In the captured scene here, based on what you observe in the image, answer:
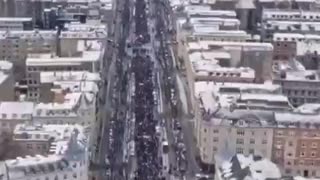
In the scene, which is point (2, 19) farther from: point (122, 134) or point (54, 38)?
point (122, 134)

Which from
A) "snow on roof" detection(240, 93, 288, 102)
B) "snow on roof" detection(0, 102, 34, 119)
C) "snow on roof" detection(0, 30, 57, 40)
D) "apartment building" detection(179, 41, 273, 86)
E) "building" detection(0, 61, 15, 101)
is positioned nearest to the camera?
"snow on roof" detection(0, 102, 34, 119)

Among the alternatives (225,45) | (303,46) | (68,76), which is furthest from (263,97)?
(303,46)

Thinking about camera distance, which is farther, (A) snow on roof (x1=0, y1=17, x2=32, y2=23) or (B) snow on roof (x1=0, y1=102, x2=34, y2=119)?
(A) snow on roof (x1=0, y1=17, x2=32, y2=23)

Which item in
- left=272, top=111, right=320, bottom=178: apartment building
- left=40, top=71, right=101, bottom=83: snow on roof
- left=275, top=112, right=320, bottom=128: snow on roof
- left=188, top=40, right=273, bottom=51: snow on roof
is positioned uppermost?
left=188, top=40, right=273, bottom=51: snow on roof

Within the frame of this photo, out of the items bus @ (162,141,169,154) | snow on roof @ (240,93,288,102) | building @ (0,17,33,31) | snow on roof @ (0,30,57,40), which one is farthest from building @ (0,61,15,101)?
snow on roof @ (240,93,288,102)

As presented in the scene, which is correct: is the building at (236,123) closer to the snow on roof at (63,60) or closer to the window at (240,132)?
the window at (240,132)

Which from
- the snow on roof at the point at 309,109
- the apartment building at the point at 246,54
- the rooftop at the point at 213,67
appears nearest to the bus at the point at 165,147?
the rooftop at the point at 213,67

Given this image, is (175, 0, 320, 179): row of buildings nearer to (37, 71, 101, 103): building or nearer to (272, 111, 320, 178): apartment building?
(272, 111, 320, 178): apartment building

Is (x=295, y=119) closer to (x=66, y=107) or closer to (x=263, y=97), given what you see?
(x=263, y=97)
